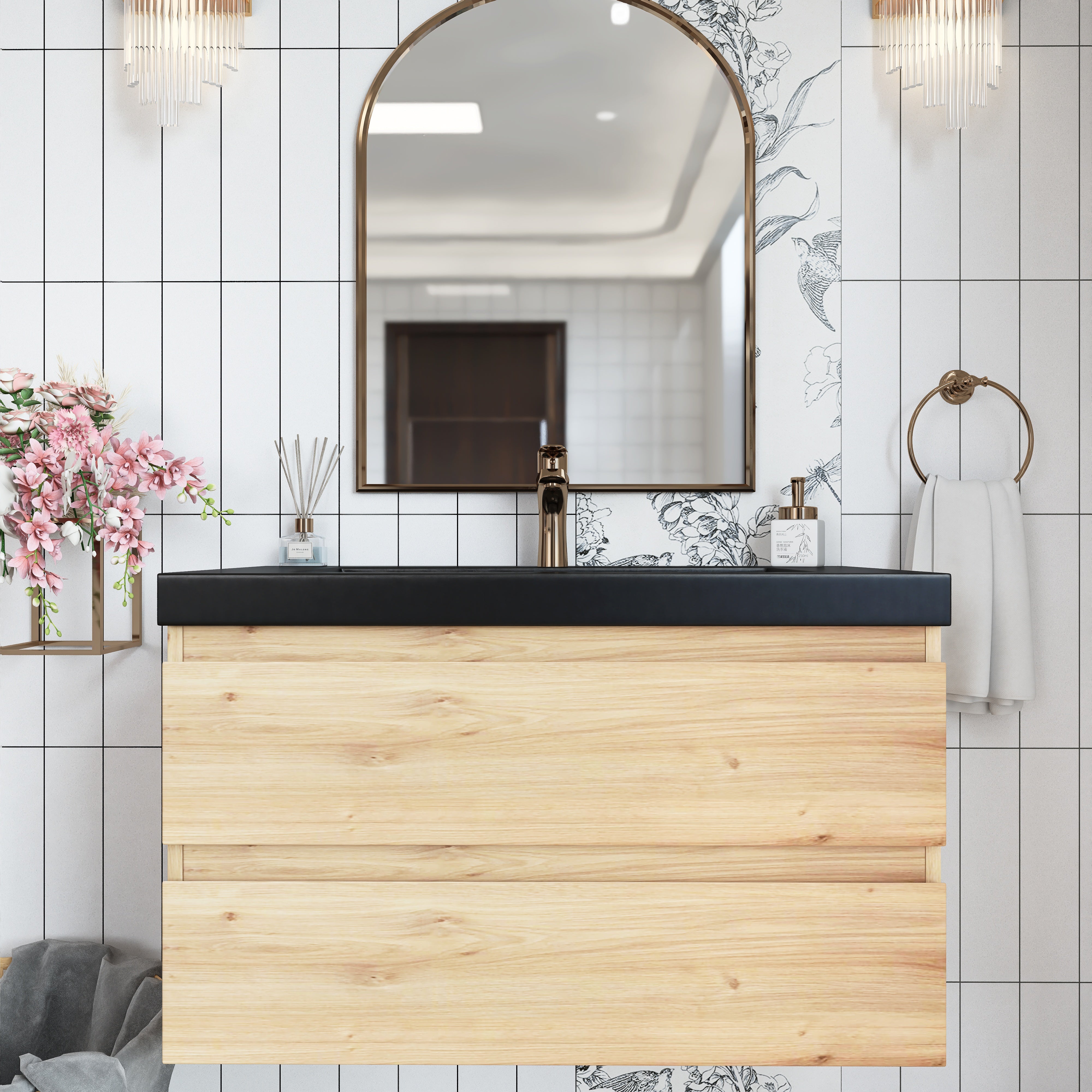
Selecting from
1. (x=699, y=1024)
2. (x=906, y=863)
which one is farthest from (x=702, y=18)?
(x=699, y=1024)

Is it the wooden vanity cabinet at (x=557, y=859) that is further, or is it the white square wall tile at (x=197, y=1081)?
the white square wall tile at (x=197, y=1081)

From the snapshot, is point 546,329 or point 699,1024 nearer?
point 699,1024

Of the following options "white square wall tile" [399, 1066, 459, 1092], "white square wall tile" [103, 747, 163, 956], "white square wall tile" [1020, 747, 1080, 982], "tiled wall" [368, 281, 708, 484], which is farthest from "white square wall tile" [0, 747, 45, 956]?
"white square wall tile" [1020, 747, 1080, 982]

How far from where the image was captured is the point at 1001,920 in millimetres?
1306

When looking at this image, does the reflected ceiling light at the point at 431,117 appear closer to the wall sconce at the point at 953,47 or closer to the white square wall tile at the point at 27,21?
the white square wall tile at the point at 27,21

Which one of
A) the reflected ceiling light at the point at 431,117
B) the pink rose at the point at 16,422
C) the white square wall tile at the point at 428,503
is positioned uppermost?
the reflected ceiling light at the point at 431,117

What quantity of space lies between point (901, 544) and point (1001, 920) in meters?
0.64

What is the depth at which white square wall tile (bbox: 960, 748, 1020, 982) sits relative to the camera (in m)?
1.31

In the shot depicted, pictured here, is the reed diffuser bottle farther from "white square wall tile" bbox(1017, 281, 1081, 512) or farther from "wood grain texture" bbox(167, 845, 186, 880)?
"white square wall tile" bbox(1017, 281, 1081, 512)

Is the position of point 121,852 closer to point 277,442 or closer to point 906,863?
point 277,442

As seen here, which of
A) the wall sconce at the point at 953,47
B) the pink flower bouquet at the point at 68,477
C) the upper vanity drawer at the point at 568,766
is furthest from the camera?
the wall sconce at the point at 953,47

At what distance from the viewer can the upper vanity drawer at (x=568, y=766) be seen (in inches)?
34.9

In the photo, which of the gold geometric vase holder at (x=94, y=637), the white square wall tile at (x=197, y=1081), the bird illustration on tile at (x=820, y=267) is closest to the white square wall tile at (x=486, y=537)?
the gold geometric vase holder at (x=94, y=637)

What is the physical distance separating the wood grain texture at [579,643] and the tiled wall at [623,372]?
0.45 m
